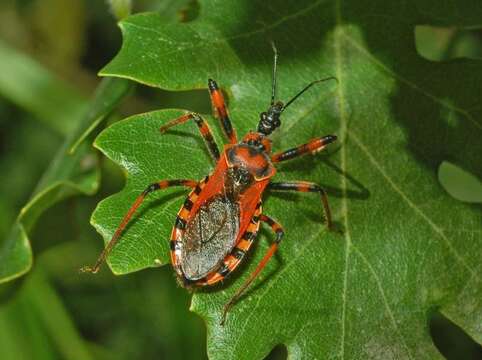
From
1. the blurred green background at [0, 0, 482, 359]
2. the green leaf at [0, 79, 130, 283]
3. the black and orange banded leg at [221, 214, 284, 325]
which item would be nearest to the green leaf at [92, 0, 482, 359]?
the black and orange banded leg at [221, 214, 284, 325]

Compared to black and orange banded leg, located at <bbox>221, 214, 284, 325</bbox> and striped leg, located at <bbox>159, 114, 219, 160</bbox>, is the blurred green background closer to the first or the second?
striped leg, located at <bbox>159, 114, 219, 160</bbox>

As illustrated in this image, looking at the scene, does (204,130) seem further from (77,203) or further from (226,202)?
(77,203)

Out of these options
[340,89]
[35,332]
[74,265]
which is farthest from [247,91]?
[74,265]

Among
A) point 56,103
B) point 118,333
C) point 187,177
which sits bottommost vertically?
point 118,333

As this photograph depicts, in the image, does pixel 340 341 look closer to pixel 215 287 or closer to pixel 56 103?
pixel 215 287

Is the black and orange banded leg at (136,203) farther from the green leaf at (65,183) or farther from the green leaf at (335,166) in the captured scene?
the green leaf at (65,183)

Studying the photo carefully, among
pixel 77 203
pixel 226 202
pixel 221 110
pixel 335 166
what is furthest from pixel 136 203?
pixel 77 203
